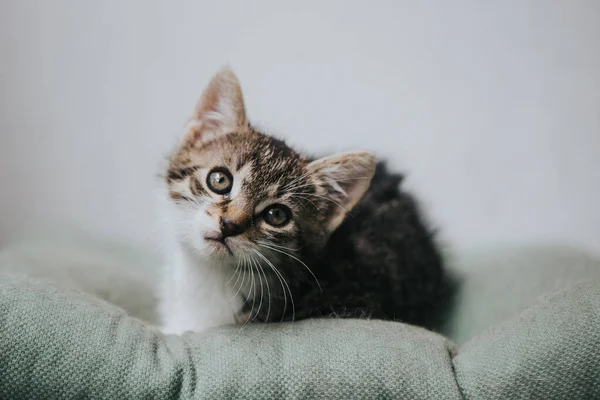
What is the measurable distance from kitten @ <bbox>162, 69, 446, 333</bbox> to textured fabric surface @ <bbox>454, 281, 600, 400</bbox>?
1.15 feet

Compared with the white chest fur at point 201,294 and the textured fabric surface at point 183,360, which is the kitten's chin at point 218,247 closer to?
the white chest fur at point 201,294

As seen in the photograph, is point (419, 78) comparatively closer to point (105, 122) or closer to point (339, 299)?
point (339, 299)

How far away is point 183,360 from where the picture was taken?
38.5 inches

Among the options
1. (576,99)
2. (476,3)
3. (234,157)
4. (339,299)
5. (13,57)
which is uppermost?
(476,3)

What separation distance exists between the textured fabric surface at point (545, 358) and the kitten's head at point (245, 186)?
430 millimetres

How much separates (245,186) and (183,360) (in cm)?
36

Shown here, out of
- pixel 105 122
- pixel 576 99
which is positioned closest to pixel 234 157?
pixel 105 122

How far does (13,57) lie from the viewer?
1735 millimetres

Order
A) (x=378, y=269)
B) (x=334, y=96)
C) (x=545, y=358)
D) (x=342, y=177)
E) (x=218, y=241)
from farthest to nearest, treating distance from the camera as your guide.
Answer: (x=334, y=96), (x=378, y=269), (x=342, y=177), (x=218, y=241), (x=545, y=358)

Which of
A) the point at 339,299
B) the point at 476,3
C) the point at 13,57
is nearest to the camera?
the point at 339,299

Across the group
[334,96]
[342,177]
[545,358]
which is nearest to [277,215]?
[342,177]

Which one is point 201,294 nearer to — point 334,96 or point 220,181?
point 220,181

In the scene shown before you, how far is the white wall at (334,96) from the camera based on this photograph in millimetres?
1774

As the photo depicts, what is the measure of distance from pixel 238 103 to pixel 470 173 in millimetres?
1127
